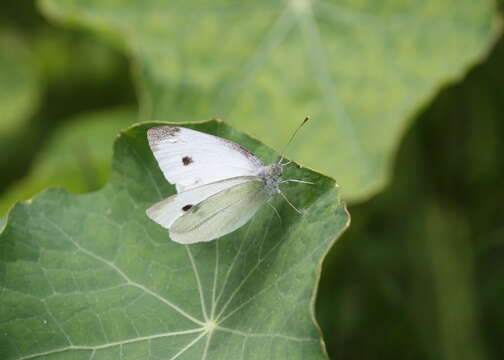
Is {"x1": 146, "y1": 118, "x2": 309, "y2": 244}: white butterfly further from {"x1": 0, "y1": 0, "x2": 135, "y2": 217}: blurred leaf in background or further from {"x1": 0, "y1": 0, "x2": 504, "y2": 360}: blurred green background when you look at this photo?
{"x1": 0, "y1": 0, "x2": 135, "y2": 217}: blurred leaf in background

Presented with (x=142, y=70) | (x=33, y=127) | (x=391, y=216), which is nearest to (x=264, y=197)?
(x=142, y=70)

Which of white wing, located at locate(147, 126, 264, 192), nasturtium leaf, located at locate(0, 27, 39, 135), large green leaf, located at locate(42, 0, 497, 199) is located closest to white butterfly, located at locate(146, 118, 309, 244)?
white wing, located at locate(147, 126, 264, 192)

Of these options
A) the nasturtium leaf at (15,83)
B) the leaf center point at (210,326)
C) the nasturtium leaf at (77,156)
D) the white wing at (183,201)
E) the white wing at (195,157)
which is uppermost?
the white wing at (195,157)

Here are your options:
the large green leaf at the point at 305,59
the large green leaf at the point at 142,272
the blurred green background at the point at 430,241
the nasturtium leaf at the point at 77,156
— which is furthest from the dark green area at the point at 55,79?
the large green leaf at the point at 142,272

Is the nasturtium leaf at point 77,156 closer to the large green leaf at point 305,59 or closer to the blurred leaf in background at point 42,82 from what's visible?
the blurred leaf in background at point 42,82

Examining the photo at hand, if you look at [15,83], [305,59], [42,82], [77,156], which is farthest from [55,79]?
[305,59]

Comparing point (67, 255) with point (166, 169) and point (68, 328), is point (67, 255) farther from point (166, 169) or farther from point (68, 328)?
point (166, 169)

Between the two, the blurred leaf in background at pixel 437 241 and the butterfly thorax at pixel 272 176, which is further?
the blurred leaf in background at pixel 437 241
